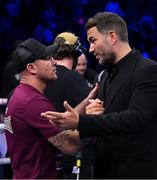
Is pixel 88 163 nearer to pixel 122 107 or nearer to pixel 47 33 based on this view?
pixel 122 107

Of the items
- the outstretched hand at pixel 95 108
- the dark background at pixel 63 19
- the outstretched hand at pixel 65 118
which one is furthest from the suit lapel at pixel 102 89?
the dark background at pixel 63 19

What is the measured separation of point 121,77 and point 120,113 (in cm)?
26

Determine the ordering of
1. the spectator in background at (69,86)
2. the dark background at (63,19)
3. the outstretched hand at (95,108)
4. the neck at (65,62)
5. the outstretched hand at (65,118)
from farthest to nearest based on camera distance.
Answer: the dark background at (63,19)
the neck at (65,62)
the spectator in background at (69,86)
the outstretched hand at (95,108)
the outstretched hand at (65,118)

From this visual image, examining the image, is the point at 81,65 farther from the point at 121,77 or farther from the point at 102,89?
the point at 121,77

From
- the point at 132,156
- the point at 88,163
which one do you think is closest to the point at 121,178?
the point at 132,156

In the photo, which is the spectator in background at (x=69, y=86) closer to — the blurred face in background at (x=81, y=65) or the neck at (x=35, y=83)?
the neck at (x=35, y=83)

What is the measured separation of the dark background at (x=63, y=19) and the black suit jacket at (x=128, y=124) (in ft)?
13.2

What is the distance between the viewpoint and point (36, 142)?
2625 millimetres

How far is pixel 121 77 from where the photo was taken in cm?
262

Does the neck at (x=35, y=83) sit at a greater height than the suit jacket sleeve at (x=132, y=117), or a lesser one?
greater

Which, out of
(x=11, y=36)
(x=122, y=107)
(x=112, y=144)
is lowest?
(x=112, y=144)

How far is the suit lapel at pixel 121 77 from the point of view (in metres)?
2.60

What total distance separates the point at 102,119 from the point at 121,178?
0.38 m

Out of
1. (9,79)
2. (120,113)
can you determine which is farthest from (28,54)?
(9,79)
